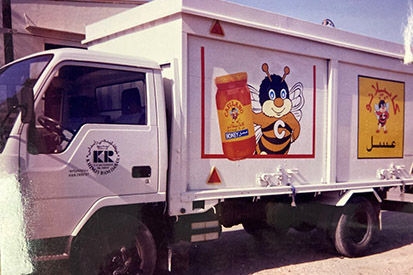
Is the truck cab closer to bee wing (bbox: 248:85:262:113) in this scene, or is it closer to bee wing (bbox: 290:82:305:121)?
bee wing (bbox: 248:85:262:113)

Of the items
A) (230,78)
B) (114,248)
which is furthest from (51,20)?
(114,248)

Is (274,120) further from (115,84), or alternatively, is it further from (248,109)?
(115,84)

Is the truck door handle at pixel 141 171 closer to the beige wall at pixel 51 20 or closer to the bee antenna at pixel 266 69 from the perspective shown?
the bee antenna at pixel 266 69

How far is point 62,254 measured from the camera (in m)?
4.11

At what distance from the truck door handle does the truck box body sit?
271mm

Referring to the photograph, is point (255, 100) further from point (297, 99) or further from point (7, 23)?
point (7, 23)

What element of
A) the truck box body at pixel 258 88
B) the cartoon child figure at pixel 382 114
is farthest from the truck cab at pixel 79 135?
the cartoon child figure at pixel 382 114

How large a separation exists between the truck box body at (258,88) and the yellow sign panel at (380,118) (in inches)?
0.6

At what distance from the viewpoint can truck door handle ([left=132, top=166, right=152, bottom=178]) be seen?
447 cm

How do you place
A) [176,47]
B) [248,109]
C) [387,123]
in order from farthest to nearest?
[387,123]
[248,109]
[176,47]

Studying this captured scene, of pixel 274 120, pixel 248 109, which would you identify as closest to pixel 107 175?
pixel 248 109

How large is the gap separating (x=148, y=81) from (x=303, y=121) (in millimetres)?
2274

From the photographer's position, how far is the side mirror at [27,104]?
3.75m

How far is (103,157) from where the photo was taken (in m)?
4.28
